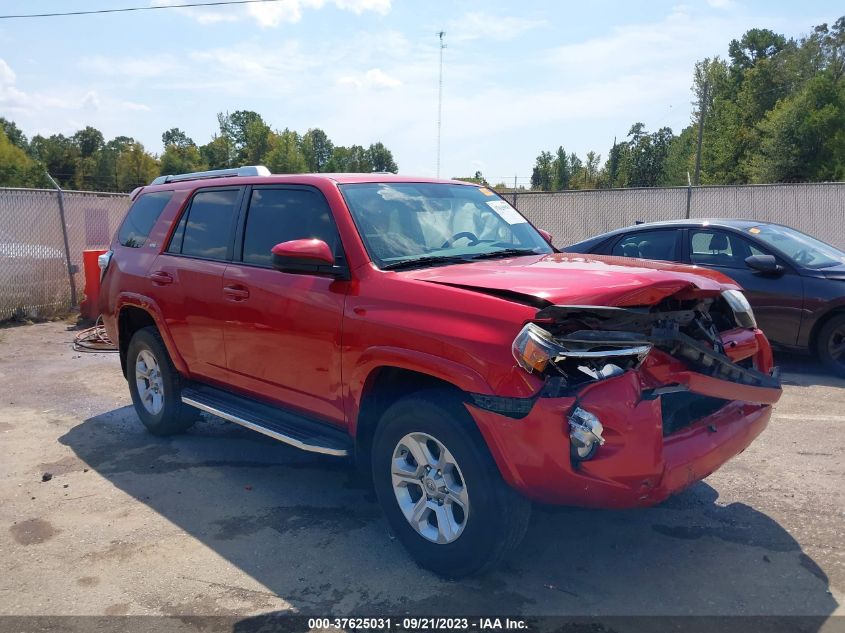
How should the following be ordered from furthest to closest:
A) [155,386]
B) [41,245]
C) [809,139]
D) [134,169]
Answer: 1. [134,169]
2. [809,139]
3. [41,245]
4. [155,386]

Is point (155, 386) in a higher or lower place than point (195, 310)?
lower

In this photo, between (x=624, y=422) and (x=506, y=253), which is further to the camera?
(x=506, y=253)

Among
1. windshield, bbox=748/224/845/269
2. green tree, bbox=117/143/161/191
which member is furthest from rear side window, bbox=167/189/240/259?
green tree, bbox=117/143/161/191

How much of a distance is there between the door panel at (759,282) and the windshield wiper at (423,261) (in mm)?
4724

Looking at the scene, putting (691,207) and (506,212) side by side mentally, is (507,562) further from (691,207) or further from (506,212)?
(691,207)

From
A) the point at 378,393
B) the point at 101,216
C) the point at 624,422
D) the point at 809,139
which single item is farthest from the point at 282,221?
the point at 809,139

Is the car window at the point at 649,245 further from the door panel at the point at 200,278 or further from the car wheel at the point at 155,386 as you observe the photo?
the car wheel at the point at 155,386

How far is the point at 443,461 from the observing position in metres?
3.42

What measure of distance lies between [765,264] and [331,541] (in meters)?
5.56

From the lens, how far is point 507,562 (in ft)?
12.0

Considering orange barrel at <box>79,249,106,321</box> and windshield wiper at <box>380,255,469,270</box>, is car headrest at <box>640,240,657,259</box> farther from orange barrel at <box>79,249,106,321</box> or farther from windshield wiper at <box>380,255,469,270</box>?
orange barrel at <box>79,249,106,321</box>

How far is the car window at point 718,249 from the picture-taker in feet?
25.6

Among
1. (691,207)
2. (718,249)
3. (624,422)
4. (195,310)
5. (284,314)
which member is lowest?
(624,422)

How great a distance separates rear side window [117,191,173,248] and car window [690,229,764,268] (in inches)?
220
